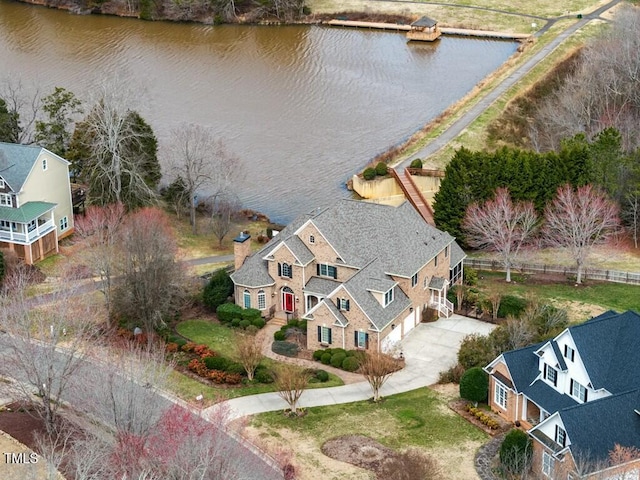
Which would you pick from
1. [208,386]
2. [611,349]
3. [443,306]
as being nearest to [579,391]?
[611,349]

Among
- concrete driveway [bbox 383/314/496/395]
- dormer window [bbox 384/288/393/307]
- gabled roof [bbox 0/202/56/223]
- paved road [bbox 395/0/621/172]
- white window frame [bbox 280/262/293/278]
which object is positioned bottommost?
concrete driveway [bbox 383/314/496/395]

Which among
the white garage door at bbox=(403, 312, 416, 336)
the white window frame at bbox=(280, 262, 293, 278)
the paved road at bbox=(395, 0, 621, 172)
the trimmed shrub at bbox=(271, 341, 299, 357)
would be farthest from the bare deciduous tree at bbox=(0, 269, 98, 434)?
the paved road at bbox=(395, 0, 621, 172)

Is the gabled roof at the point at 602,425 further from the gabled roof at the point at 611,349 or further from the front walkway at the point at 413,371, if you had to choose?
the front walkway at the point at 413,371

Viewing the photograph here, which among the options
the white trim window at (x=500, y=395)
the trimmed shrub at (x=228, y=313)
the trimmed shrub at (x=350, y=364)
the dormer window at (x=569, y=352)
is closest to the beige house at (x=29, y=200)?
the trimmed shrub at (x=228, y=313)

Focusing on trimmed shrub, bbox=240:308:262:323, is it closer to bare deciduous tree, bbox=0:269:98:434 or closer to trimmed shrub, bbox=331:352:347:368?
trimmed shrub, bbox=331:352:347:368

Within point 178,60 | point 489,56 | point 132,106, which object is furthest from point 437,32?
point 132,106

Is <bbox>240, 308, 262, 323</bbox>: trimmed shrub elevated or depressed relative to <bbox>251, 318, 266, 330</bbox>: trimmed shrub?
elevated
